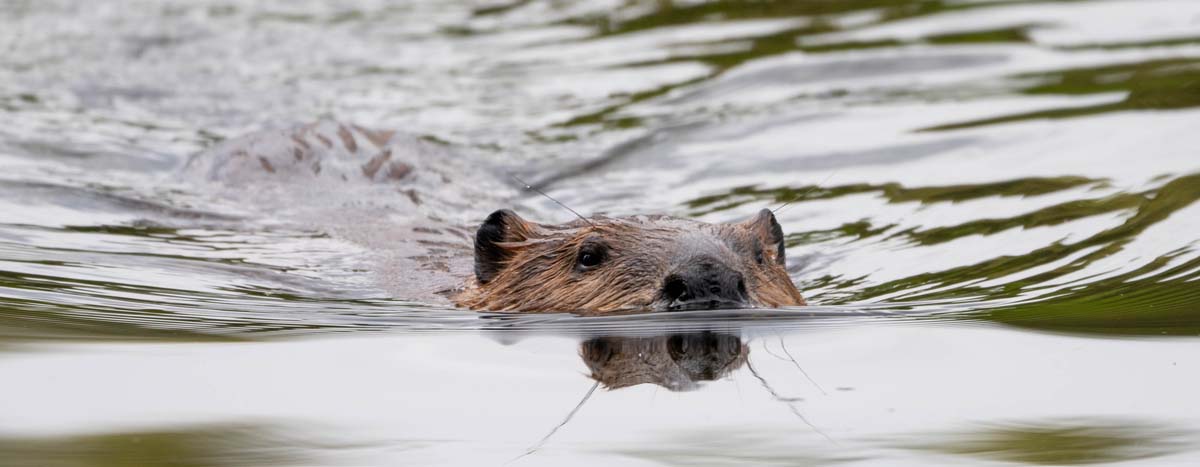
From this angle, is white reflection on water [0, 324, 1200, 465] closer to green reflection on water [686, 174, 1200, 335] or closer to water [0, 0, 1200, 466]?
water [0, 0, 1200, 466]

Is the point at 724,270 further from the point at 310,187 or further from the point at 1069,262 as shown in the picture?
the point at 310,187

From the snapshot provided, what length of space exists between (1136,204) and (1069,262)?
0.88 metres

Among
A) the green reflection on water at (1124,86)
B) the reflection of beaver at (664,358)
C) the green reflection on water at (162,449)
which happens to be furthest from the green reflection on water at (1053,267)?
the green reflection on water at (162,449)

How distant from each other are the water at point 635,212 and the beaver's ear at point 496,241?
1.01ft

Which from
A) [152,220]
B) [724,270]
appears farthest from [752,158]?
A: [724,270]

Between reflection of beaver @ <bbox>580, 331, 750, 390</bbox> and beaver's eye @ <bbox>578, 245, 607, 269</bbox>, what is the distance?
70 centimetres

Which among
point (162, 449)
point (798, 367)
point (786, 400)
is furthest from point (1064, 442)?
point (162, 449)

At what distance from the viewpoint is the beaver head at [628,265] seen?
4242 mm


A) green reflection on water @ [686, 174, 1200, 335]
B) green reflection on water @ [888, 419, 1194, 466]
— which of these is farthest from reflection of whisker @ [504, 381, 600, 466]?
green reflection on water @ [686, 174, 1200, 335]

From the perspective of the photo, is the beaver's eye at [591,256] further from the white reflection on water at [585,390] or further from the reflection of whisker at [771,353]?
the reflection of whisker at [771,353]

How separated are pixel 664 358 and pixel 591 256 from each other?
109cm

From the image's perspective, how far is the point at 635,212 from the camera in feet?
23.9

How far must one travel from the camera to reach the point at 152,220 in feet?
22.4

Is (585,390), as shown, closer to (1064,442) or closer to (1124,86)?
(1064,442)
